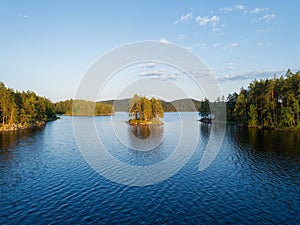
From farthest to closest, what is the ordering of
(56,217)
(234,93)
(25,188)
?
1. (234,93)
2. (25,188)
3. (56,217)

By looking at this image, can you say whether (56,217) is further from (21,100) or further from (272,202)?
(21,100)

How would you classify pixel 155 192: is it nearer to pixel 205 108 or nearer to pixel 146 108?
pixel 146 108

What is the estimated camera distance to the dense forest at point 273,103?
259ft

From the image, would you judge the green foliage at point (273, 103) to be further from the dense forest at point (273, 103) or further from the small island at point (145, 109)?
the small island at point (145, 109)

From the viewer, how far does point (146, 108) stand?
4722 inches

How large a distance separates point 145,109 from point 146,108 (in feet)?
2.79

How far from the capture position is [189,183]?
2914 cm

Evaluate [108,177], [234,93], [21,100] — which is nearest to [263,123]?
[234,93]

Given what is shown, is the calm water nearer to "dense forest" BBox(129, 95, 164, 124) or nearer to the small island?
the small island

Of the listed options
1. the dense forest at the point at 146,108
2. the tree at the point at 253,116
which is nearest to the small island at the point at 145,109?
the dense forest at the point at 146,108

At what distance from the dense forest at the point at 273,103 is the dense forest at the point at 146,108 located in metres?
45.9

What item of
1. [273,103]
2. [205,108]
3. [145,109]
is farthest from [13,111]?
[205,108]

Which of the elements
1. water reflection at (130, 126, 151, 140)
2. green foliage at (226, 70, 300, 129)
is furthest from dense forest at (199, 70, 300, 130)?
water reflection at (130, 126, 151, 140)

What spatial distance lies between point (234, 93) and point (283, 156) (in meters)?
96.5
